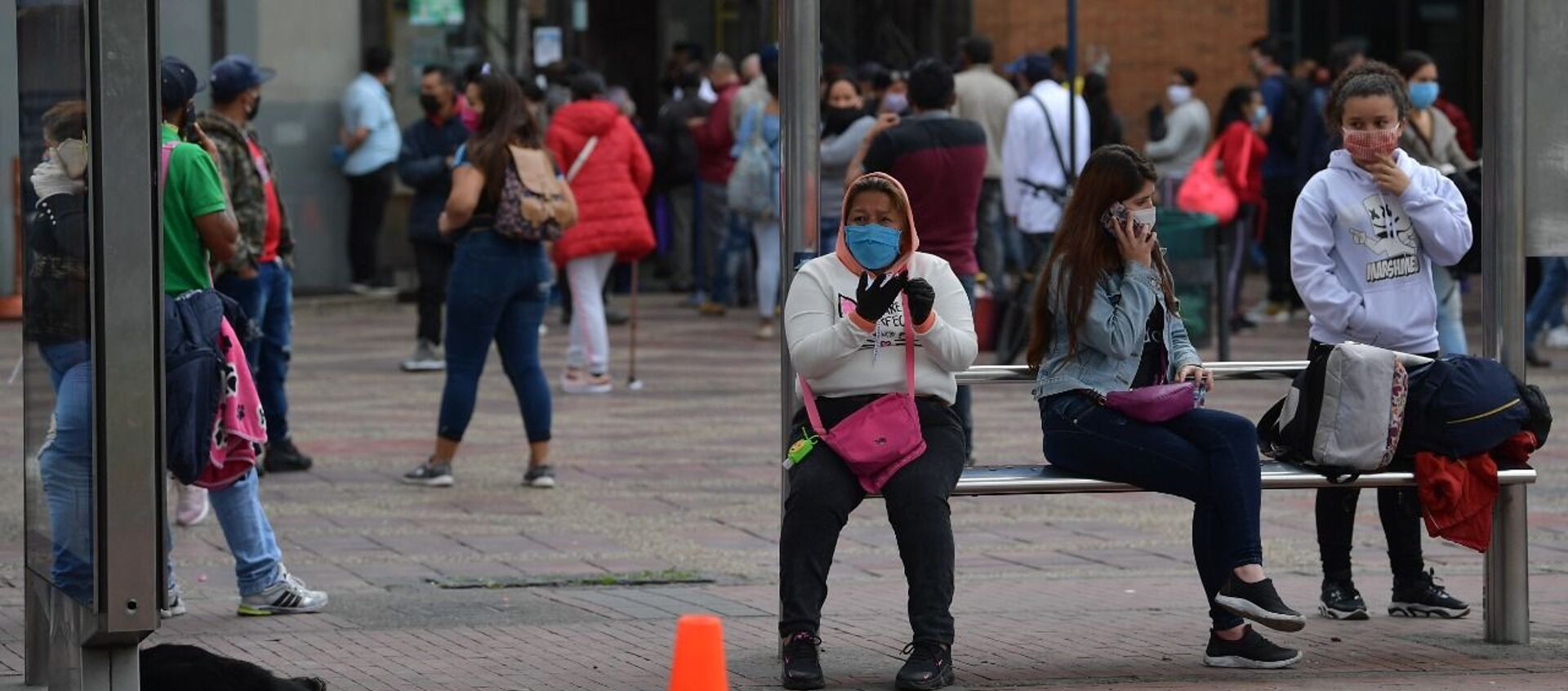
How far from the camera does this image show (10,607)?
7.62 meters

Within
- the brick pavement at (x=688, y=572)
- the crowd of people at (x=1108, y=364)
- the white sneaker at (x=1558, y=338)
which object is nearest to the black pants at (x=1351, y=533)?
the crowd of people at (x=1108, y=364)

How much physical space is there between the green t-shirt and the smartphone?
111 inches

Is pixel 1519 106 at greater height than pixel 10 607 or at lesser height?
greater

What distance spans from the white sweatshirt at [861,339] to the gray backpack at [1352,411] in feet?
3.33

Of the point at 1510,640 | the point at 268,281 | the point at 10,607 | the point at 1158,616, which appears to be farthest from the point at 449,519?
the point at 1510,640

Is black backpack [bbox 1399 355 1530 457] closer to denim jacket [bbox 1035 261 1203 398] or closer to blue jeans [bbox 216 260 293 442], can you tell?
denim jacket [bbox 1035 261 1203 398]

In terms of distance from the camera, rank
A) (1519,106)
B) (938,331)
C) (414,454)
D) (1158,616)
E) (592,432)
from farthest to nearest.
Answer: (592,432), (414,454), (1158,616), (1519,106), (938,331)

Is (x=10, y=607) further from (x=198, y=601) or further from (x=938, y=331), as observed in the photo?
(x=938, y=331)

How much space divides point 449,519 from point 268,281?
144 centimetres

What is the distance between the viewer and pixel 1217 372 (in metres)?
6.91

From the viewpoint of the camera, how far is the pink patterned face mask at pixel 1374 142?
7035 mm

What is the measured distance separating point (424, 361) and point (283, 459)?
4.34m

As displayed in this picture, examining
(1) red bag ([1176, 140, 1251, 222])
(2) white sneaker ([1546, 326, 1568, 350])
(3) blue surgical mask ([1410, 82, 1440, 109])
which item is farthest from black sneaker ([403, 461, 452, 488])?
(2) white sneaker ([1546, 326, 1568, 350])

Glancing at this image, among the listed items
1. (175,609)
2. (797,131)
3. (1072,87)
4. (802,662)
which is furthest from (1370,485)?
(1072,87)
